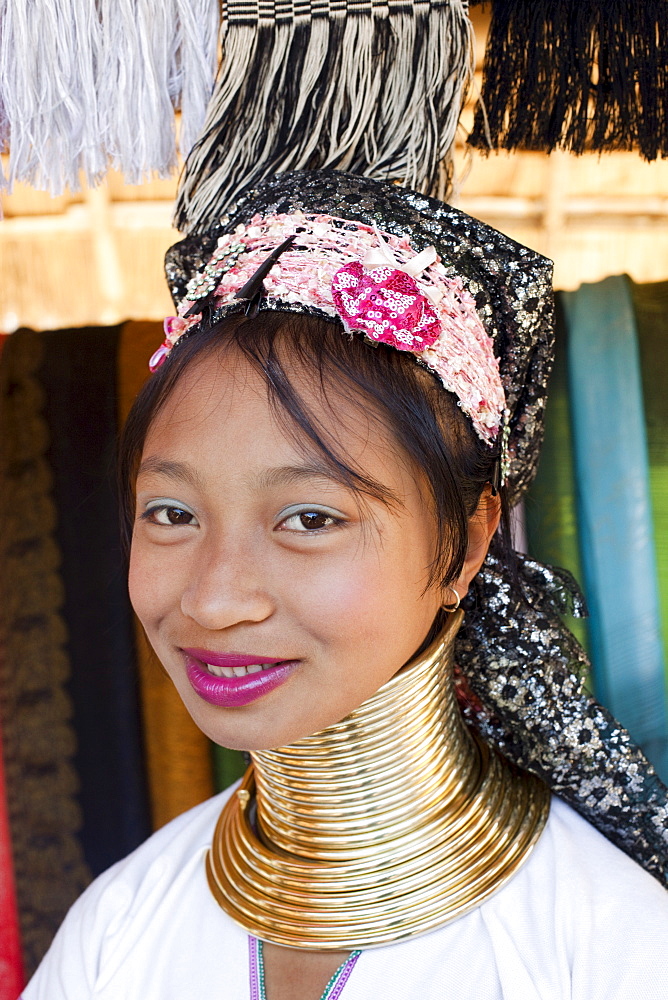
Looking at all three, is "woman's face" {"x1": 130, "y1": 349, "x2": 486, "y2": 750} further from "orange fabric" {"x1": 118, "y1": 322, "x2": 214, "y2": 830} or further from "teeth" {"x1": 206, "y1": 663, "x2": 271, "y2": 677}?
"orange fabric" {"x1": 118, "y1": 322, "x2": 214, "y2": 830}

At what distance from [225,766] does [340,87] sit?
1327 mm

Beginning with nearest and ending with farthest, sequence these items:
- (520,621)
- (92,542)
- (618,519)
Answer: (520,621)
(618,519)
(92,542)

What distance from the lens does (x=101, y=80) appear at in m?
1.44

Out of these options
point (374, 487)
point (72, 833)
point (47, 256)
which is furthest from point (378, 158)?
point (72, 833)

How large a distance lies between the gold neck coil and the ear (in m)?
0.07

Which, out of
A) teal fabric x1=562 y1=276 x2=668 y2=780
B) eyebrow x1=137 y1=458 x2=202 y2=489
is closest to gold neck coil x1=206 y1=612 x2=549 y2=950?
eyebrow x1=137 y1=458 x2=202 y2=489

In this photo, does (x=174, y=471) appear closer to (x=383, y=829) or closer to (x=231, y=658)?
(x=231, y=658)

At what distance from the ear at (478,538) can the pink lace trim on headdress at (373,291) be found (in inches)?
4.0

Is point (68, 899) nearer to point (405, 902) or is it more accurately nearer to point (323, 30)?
point (405, 902)

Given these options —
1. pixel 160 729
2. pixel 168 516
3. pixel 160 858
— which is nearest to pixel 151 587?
pixel 168 516

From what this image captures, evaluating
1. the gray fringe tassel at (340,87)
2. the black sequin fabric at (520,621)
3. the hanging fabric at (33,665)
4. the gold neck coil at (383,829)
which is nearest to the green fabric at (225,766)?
the hanging fabric at (33,665)

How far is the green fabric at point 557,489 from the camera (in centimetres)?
189

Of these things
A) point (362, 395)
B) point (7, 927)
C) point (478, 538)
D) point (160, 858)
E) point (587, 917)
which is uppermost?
point (362, 395)

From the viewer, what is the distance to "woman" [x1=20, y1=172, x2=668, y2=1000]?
1.12 meters
